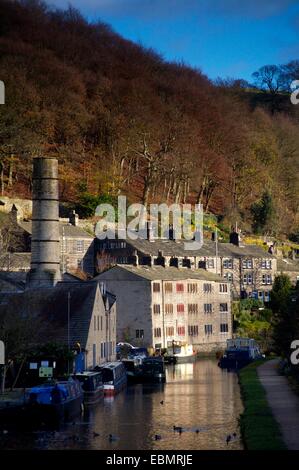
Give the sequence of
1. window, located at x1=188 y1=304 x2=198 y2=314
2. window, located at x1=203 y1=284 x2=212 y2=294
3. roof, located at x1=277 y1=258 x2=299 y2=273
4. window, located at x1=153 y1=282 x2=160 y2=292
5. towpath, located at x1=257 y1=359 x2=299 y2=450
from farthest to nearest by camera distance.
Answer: roof, located at x1=277 y1=258 x2=299 y2=273 → window, located at x1=203 y1=284 x2=212 y2=294 → window, located at x1=188 y1=304 x2=198 y2=314 → window, located at x1=153 y1=282 x2=160 y2=292 → towpath, located at x1=257 y1=359 x2=299 y2=450

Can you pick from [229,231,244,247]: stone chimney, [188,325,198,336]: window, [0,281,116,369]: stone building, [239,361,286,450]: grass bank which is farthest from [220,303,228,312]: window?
[239,361,286,450]: grass bank

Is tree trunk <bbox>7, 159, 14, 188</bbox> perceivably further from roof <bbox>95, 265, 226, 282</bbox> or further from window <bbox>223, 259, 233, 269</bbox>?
window <bbox>223, 259, 233, 269</bbox>

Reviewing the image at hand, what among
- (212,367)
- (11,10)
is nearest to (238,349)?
(212,367)

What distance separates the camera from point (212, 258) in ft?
348

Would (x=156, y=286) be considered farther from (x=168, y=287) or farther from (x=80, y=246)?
(x=80, y=246)

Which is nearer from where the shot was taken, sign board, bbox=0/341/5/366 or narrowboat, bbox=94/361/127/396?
sign board, bbox=0/341/5/366

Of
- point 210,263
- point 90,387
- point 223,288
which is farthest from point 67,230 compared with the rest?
point 90,387

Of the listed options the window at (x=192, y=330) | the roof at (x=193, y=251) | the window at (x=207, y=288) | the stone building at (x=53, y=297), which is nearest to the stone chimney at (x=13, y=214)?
the roof at (x=193, y=251)

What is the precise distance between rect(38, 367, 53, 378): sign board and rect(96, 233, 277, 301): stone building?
3492 cm

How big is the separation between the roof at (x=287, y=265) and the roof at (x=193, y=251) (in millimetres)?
1908

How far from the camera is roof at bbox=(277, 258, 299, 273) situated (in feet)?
376
